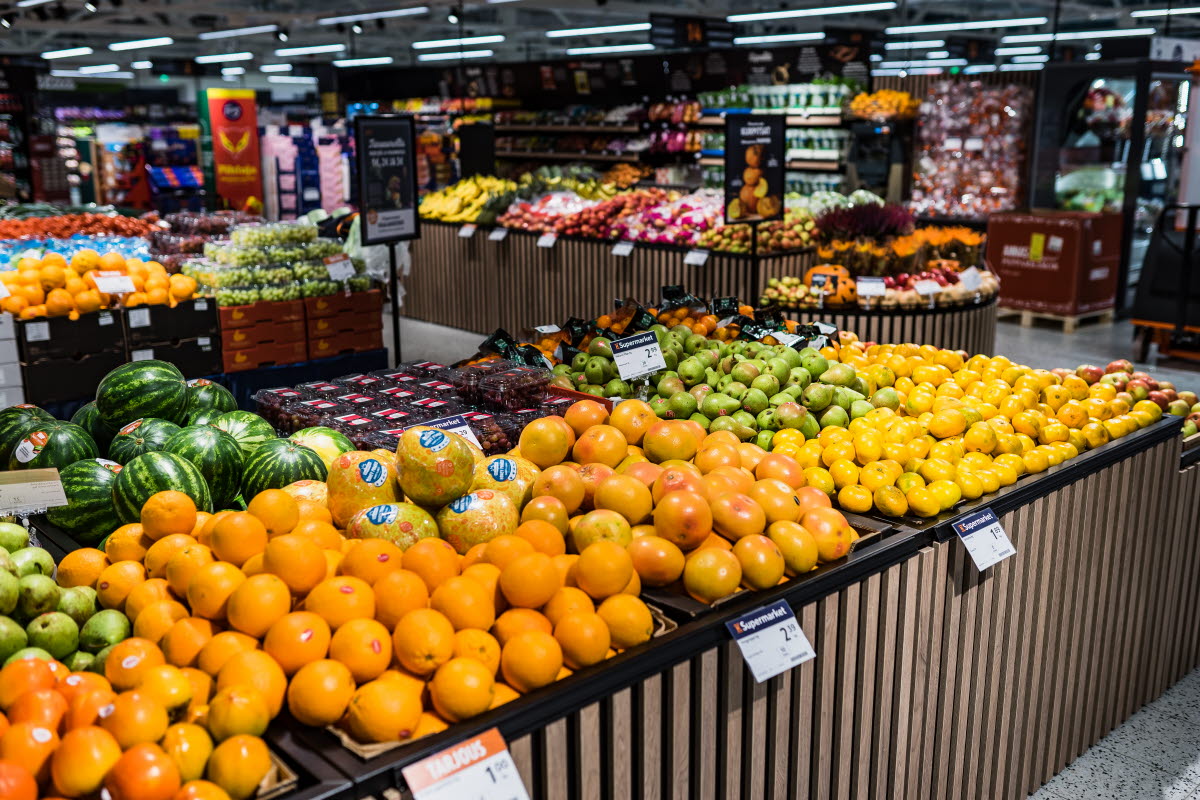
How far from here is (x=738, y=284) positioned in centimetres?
776

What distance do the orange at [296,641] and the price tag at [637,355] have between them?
1.87m

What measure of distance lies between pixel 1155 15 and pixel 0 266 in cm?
2391

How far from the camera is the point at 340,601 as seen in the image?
175 centimetres

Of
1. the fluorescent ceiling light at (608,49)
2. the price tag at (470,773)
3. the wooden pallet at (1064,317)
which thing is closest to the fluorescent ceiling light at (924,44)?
the fluorescent ceiling light at (608,49)

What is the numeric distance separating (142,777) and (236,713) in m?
0.18

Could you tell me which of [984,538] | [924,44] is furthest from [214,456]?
[924,44]

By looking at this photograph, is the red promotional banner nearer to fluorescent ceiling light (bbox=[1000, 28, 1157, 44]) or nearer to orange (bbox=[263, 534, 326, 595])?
orange (bbox=[263, 534, 326, 595])

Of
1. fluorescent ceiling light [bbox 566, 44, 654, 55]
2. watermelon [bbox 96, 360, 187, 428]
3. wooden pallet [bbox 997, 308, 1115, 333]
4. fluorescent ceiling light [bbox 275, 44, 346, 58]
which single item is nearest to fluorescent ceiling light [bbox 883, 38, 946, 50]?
fluorescent ceiling light [bbox 566, 44, 654, 55]

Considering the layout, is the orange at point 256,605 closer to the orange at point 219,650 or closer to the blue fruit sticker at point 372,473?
the orange at point 219,650

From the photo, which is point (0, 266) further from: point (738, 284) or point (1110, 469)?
point (1110, 469)

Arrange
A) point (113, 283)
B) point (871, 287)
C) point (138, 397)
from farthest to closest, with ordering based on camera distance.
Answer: point (871, 287), point (113, 283), point (138, 397)

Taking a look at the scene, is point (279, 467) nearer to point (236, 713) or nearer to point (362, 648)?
point (362, 648)

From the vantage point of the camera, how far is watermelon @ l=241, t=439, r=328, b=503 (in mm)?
2521

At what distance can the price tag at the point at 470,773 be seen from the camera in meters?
1.54
